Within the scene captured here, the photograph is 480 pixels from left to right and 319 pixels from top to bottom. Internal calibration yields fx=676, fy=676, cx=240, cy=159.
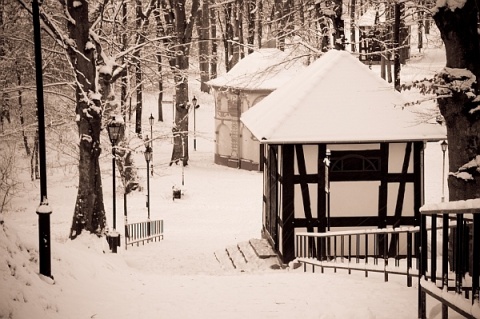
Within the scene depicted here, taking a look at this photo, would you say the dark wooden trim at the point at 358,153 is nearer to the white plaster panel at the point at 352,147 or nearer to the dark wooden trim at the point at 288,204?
the white plaster panel at the point at 352,147

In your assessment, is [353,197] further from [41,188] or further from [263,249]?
[41,188]

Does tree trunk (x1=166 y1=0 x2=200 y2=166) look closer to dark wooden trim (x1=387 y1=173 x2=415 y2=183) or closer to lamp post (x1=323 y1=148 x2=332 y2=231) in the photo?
dark wooden trim (x1=387 y1=173 x2=415 y2=183)

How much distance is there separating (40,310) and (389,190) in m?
10.8

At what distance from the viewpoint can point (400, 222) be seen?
16.9 metres

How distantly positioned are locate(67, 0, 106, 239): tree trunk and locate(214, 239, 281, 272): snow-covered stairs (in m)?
3.56

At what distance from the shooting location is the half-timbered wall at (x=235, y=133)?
3766 centimetres

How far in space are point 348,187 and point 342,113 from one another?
1835 millimetres

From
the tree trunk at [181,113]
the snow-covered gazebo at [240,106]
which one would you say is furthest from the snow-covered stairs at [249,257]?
the snow-covered gazebo at [240,106]

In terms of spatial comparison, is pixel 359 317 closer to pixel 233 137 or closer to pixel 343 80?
pixel 343 80

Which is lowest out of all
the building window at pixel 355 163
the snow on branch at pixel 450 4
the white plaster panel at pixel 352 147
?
the building window at pixel 355 163

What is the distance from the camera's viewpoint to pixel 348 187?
54.8 feet

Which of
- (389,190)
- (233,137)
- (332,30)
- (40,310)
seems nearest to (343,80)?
(389,190)

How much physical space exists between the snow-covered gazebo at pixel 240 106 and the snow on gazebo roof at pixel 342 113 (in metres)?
19.0

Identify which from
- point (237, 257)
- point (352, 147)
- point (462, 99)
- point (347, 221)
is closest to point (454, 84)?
point (462, 99)
